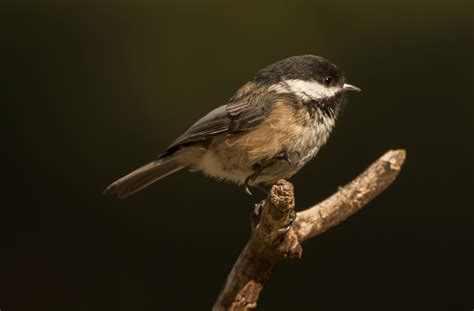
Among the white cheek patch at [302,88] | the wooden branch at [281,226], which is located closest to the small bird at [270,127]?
the white cheek patch at [302,88]

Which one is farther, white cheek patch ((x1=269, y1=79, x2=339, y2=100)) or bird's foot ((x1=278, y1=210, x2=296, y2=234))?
white cheek patch ((x1=269, y1=79, x2=339, y2=100))

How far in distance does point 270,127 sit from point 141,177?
0.61m

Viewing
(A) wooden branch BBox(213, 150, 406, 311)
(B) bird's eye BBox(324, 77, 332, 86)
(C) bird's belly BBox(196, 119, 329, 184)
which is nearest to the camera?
(A) wooden branch BBox(213, 150, 406, 311)

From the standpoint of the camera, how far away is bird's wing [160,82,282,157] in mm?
2762

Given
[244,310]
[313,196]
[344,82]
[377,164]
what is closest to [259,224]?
[244,310]

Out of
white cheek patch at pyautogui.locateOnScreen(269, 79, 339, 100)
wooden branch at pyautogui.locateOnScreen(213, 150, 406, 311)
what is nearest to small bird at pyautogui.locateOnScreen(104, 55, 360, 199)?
white cheek patch at pyautogui.locateOnScreen(269, 79, 339, 100)

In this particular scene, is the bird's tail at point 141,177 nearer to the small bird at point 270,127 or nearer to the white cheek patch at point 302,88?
the small bird at point 270,127

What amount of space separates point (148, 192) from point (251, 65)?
2.84 feet

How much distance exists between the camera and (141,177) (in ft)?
9.75

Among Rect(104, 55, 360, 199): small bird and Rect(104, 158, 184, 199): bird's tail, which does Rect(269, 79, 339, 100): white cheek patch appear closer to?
Rect(104, 55, 360, 199): small bird

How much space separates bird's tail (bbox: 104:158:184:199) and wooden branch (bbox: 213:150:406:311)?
49 cm

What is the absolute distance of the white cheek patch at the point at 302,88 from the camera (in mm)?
2770

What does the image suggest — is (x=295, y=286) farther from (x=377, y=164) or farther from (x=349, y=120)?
(x=377, y=164)

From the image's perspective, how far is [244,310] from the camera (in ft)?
8.30
